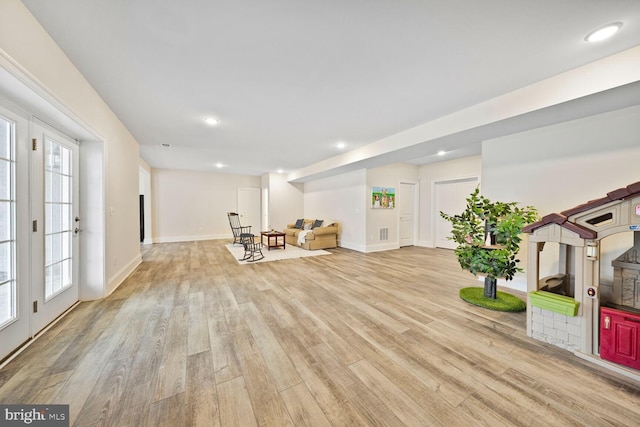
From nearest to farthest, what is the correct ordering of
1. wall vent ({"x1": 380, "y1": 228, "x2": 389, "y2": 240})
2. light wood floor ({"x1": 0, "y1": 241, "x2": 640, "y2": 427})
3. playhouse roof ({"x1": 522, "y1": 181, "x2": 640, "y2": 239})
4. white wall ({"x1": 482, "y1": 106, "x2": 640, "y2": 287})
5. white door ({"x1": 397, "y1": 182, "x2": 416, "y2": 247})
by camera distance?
light wood floor ({"x1": 0, "y1": 241, "x2": 640, "y2": 427}), playhouse roof ({"x1": 522, "y1": 181, "x2": 640, "y2": 239}), white wall ({"x1": 482, "y1": 106, "x2": 640, "y2": 287}), wall vent ({"x1": 380, "y1": 228, "x2": 389, "y2": 240}), white door ({"x1": 397, "y1": 182, "x2": 416, "y2": 247})

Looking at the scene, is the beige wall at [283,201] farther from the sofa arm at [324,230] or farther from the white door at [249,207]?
the sofa arm at [324,230]

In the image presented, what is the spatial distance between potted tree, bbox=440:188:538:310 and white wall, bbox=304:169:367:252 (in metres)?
3.36

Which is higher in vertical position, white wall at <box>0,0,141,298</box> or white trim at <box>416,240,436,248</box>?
Answer: white wall at <box>0,0,141,298</box>

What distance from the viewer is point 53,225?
2.41m

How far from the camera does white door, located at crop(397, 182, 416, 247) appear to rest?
7113 millimetres

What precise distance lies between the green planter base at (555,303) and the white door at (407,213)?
505 cm

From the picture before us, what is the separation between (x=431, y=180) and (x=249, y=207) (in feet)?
22.3

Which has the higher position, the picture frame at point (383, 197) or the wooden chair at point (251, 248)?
the picture frame at point (383, 197)

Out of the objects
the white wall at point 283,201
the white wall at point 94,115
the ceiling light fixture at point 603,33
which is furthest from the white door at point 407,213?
the white wall at point 94,115

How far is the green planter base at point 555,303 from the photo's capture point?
6.09 feet

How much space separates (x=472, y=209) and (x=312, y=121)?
2653mm

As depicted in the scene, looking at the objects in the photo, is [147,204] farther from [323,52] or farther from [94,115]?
[323,52]

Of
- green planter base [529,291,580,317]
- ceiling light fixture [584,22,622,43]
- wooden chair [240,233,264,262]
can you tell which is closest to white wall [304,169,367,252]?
wooden chair [240,233,264,262]

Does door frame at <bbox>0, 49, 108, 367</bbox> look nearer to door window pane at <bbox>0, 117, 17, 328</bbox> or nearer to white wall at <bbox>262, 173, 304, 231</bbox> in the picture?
door window pane at <bbox>0, 117, 17, 328</bbox>
